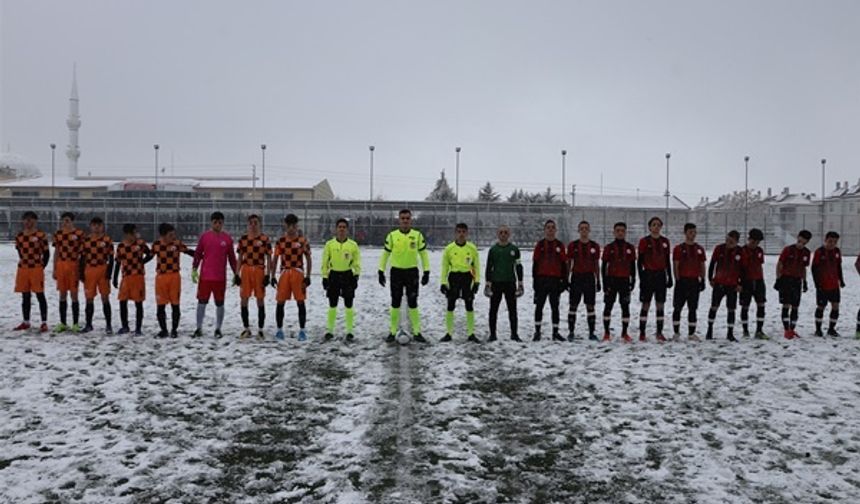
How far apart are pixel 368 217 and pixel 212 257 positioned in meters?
31.1

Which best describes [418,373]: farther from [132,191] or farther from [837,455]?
[132,191]

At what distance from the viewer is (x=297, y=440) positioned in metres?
5.05

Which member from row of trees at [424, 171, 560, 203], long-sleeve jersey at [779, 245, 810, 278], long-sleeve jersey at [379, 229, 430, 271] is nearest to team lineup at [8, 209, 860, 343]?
long-sleeve jersey at [379, 229, 430, 271]

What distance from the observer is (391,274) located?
9.90m

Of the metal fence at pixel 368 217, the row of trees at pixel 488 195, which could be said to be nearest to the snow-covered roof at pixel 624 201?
the row of trees at pixel 488 195

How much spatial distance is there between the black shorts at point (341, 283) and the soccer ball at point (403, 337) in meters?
0.97

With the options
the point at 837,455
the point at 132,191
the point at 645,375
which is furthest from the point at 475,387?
the point at 132,191

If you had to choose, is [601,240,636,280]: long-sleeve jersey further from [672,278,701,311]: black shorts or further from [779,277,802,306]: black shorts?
[779,277,802,306]: black shorts

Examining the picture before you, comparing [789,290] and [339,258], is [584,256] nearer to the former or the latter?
[789,290]

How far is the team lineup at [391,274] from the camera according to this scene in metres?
9.69

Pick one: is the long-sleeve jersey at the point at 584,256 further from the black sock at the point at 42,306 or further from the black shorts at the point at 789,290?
the black sock at the point at 42,306

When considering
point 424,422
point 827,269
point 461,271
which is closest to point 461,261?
point 461,271

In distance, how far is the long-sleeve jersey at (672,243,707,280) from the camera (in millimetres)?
9898

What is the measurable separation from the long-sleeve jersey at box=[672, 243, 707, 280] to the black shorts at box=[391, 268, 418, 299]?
4232 mm
